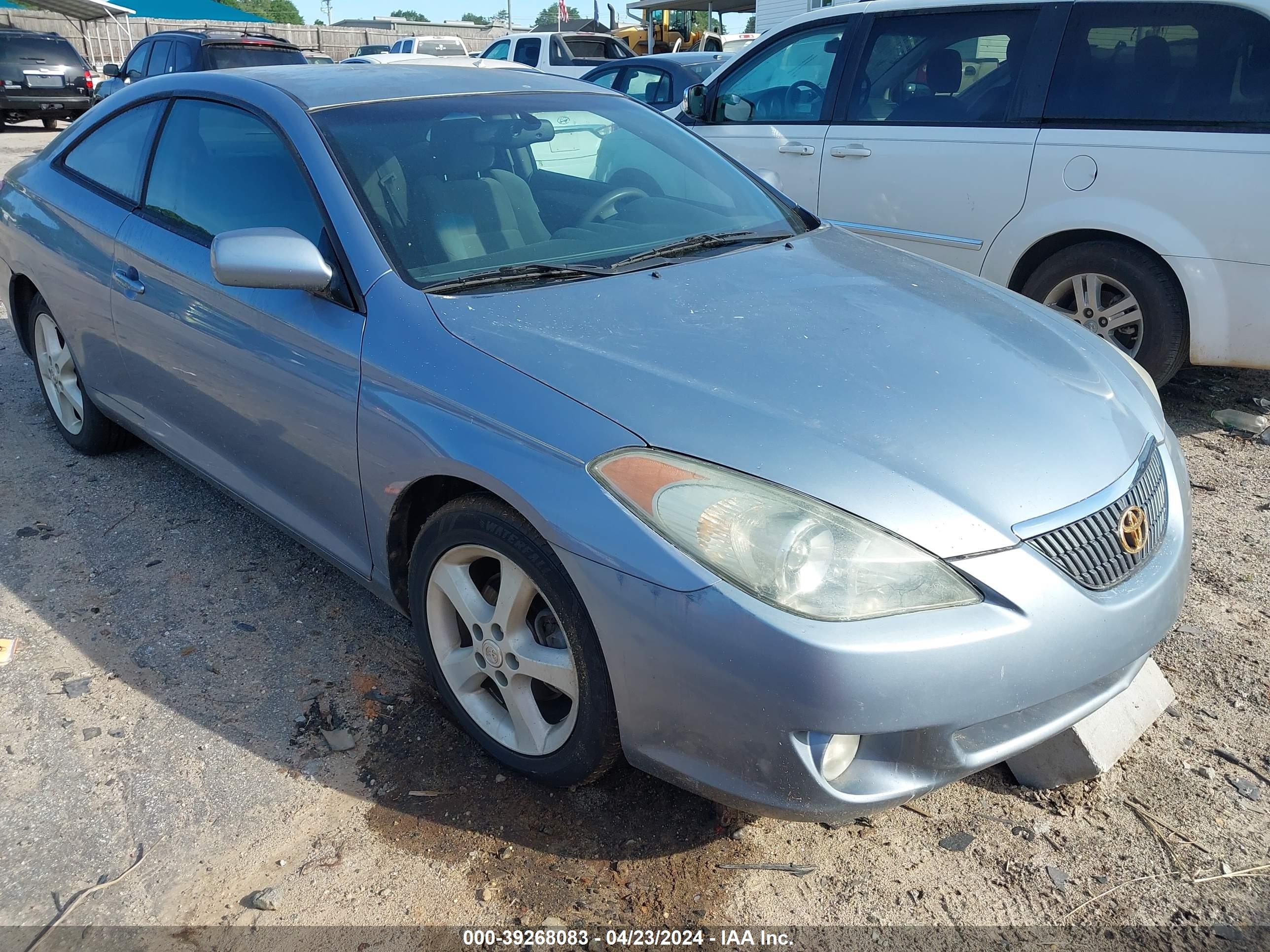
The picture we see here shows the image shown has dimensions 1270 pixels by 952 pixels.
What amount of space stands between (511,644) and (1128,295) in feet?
11.7

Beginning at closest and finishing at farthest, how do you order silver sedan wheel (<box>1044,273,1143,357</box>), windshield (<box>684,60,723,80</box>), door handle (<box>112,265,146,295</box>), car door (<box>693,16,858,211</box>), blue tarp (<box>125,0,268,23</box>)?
door handle (<box>112,265,146,295</box>)
silver sedan wheel (<box>1044,273,1143,357</box>)
car door (<box>693,16,858,211</box>)
windshield (<box>684,60,723,80</box>)
blue tarp (<box>125,0,268,23</box>)

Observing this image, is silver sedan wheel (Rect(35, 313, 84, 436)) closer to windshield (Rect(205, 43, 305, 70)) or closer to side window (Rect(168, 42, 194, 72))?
windshield (Rect(205, 43, 305, 70))

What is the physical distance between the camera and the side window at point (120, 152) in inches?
142

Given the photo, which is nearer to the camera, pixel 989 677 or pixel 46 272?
pixel 989 677

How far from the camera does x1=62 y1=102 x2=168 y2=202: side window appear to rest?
361 cm

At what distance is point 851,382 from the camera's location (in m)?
2.26

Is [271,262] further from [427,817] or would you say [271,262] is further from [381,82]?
[427,817]

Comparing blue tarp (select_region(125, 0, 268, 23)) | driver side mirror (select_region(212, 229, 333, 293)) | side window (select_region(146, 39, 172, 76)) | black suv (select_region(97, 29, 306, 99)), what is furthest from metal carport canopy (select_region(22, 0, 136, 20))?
driver side mirror (select_region(212, 229, 333, 293))

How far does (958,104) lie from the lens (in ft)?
16.5

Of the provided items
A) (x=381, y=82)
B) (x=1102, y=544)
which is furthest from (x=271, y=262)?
(x=1102, y=544)

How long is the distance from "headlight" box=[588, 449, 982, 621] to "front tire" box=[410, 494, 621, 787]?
1.02 feet

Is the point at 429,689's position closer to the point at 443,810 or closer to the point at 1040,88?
the point at 443,810

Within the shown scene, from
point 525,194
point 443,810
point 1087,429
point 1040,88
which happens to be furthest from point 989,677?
point 1040,88

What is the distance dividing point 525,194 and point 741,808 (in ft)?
6.19
